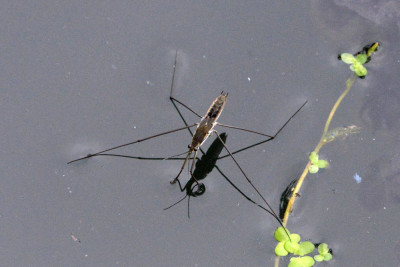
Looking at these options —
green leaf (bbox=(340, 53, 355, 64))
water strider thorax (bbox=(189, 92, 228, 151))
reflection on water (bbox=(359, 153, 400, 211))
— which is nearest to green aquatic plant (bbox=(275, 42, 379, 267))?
green leaf (bbox=(340, 53, 355, 64))

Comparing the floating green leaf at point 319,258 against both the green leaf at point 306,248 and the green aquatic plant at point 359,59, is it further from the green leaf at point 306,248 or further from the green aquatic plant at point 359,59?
the green aquatic plant at point 359,59

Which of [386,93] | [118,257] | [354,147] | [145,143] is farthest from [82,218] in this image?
[386,93]

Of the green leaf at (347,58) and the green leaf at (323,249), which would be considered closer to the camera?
the green leaf at (323,249)

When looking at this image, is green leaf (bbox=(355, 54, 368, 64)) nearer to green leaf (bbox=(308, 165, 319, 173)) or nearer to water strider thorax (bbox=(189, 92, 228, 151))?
green leaf (bbox=(308, 165, 319, 173))

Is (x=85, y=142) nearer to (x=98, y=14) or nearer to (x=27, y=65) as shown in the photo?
(x=27, y=65)

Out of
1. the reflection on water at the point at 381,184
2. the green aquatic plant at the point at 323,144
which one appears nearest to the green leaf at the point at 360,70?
the green aquatic plant at the point at 323,144

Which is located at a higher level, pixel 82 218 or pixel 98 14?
pixel 98 14
